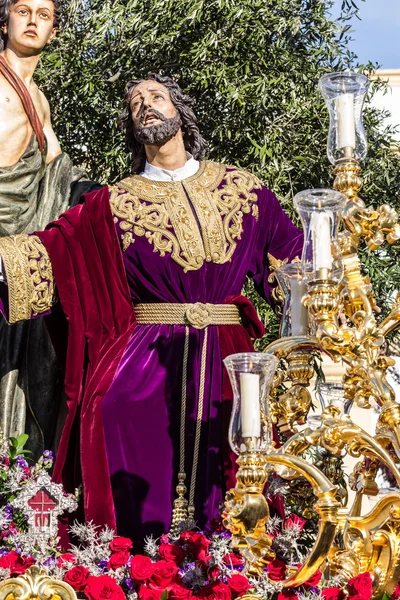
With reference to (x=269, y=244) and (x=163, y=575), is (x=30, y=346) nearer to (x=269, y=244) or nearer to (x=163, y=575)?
(x=269, y=244)

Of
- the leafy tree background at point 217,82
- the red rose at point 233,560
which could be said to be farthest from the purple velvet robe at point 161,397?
the leafy tree background at point 217,82

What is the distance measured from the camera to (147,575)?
4.15 metres

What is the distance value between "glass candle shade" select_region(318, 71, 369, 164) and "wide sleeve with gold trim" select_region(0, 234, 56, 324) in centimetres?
133

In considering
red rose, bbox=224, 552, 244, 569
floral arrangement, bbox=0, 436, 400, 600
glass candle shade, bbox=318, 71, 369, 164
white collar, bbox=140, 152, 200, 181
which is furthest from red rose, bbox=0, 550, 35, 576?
white collar, bbox=140, 152, 200, 181

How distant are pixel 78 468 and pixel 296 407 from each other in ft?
3.40

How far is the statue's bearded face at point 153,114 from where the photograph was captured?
5.78 m

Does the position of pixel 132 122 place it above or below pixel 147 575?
above

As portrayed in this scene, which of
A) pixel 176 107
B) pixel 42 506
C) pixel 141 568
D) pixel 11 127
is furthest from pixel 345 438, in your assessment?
pixel 11 127

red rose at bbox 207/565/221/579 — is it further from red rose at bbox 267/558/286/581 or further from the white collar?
the white collar

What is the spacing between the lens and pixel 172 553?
14.2 feet

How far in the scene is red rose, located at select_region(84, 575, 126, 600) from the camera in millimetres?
4070

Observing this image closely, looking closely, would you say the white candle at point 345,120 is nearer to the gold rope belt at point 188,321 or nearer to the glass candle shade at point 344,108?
the glass candle shade at point 344,108

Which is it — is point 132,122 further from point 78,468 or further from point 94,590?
point 94,590

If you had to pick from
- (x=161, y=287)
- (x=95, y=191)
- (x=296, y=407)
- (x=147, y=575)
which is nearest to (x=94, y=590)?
(x=147, y=575)
